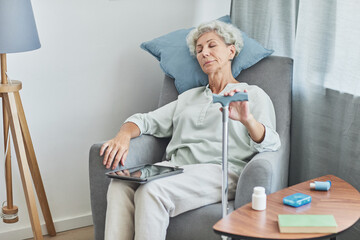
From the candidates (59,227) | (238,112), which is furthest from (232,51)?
(59,227)

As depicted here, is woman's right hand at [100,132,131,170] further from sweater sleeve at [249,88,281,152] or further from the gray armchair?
sweater sleeve at [249,88,281,152]

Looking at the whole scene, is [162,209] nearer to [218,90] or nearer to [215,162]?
[215,162]

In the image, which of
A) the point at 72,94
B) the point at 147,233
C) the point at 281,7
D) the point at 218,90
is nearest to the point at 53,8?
the point at 72,94

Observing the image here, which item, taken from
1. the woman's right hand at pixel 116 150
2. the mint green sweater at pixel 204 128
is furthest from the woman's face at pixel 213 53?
the woman's right hand at pixel 116 150

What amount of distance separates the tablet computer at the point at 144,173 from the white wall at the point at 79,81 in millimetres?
812

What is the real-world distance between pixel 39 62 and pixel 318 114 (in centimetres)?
139

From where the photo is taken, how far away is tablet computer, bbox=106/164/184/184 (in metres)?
1.86

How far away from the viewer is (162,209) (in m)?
1.85

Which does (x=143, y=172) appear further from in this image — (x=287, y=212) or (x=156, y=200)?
(x=287, y=212)

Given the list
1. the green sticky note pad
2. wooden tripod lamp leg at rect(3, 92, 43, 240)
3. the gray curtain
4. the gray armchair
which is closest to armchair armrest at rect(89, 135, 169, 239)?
the gray armchair

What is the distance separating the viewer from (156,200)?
1.84 meters

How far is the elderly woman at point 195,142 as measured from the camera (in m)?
1.85

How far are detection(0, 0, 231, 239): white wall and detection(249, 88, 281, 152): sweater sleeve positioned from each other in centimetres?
90

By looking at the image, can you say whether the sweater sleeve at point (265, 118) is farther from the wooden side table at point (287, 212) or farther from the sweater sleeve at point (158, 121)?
the sweater sleeve at point (158, 121)
